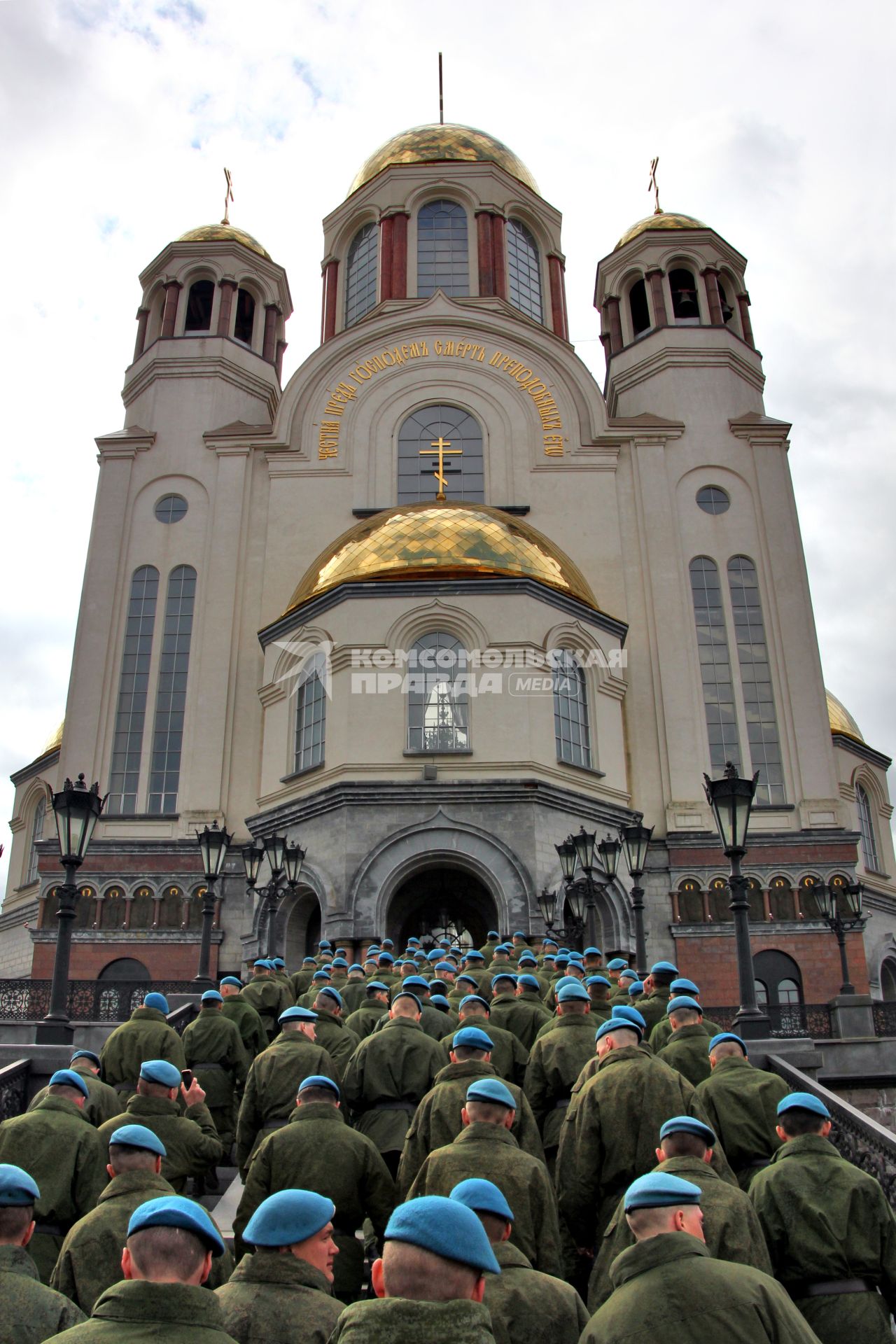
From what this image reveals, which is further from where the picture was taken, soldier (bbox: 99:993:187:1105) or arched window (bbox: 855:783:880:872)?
arched window (bbox: 855:783:880:872)

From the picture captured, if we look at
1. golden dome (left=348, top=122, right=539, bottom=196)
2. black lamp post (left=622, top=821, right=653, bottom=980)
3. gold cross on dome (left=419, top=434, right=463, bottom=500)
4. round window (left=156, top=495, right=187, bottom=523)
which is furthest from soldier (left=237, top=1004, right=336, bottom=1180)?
golden dome (left=348, top=122, right=539, bottom=196)

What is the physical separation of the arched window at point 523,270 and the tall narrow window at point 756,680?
1112 cm

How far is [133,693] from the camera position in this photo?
85.1ft

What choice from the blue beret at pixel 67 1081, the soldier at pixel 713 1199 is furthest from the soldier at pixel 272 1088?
the soldier at pixel 713 1199

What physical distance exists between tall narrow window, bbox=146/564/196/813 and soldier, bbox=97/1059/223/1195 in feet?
64.0

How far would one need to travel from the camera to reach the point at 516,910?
19312mm

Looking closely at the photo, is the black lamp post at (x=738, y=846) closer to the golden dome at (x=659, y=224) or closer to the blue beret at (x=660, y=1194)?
the blue beret at (x=660, y=1194)

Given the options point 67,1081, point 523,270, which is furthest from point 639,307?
point 67,1081

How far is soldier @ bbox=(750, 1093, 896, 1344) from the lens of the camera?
428 cm

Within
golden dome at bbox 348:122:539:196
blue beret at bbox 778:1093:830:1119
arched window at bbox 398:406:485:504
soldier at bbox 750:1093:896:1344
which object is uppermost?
golden dome at bbox 348:122:539:196

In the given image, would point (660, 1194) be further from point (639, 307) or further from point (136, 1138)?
point (639, 307)

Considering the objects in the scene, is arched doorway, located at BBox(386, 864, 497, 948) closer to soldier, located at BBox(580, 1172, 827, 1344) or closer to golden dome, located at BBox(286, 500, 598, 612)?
golden dome, located at BBox(286, 500, 598, 612)

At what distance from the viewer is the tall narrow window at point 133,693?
25094 millimetres

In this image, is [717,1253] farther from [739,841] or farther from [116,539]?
[116,539]
